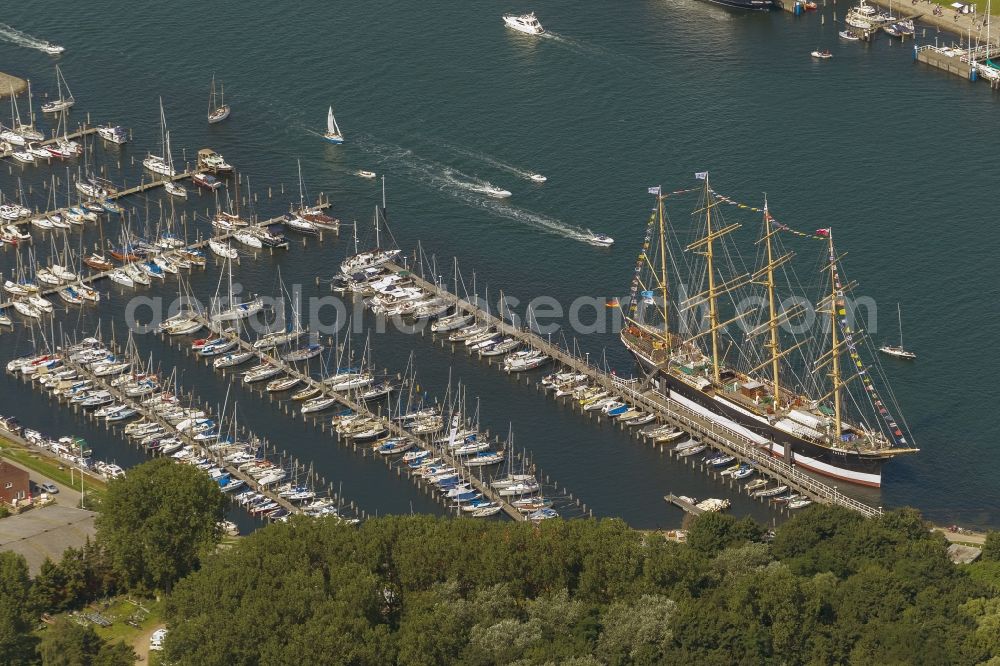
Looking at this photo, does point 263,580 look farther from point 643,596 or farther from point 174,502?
point 643,596

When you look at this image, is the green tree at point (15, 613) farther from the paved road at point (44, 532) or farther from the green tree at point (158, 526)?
the green tree at point (158, 526)

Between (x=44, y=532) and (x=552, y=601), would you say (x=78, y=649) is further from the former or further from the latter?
(x=552, y=601)

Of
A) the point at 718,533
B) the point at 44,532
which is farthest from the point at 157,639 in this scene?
the point at 718,533

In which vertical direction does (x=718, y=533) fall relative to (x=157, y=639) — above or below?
above

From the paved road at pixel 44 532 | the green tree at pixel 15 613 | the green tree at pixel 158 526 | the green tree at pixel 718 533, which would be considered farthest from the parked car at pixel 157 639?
the green tree at pixel 718 533

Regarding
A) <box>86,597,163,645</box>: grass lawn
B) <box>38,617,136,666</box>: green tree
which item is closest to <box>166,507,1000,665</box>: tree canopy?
<box>38,617,136,666</box>: green tree

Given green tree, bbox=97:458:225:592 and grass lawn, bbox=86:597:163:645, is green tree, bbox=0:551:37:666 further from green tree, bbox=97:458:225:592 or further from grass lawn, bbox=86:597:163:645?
green tree, bbox=97:458:225:592
